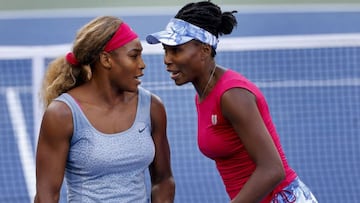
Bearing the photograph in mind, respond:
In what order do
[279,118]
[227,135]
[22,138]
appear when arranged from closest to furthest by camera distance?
[227,135] → [22,138] → [279,118]

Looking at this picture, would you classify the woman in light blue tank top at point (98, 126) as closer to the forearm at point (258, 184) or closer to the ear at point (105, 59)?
the ear at point (105, 59)

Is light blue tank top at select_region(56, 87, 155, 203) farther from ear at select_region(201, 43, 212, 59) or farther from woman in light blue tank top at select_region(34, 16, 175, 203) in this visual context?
ear at select_region(201, 43, 212, 59)

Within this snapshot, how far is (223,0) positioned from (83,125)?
10.9m

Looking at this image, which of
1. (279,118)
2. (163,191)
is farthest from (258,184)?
(279,118)

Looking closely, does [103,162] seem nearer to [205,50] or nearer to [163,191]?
[163,191]

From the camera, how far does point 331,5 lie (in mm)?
14852

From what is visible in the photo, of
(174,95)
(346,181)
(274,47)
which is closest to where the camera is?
(274,47)

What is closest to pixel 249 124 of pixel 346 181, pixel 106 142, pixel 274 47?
pixel 106 142

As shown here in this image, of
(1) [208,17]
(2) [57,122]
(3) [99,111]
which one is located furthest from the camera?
(1) [208,17]

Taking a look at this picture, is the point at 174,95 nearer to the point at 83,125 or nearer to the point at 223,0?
the point at 83,125

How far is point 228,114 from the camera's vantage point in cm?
362

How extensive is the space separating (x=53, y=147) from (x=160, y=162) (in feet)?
1.58

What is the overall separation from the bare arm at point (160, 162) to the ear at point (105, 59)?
10.1 inches

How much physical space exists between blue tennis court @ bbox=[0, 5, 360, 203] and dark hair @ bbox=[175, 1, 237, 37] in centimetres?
230
